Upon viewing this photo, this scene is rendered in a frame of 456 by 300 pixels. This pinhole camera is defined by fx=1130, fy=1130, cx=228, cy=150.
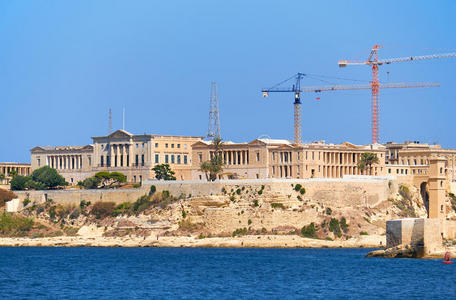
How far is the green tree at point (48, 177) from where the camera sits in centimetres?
14638

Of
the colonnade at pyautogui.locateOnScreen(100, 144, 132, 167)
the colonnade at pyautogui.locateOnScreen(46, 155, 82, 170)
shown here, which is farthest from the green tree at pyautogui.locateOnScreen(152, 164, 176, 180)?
the colonnade at pyautogui.locateOnScreen(46, 155, 82, 170)

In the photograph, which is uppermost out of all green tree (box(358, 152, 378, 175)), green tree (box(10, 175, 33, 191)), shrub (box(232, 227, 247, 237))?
green tree (box(358, 152, 378, 175))

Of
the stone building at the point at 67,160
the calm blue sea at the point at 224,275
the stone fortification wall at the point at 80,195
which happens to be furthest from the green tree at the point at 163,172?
the calm blue sea at the point at 224,275

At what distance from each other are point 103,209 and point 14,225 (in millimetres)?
10776

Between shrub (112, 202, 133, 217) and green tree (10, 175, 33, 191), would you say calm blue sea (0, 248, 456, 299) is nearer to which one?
shrub (112, 202, 133, 217)

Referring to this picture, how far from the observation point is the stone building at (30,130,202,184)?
144 metres

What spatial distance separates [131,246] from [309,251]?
21.1m

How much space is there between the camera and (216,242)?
11812cm

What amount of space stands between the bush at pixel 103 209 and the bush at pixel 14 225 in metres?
7.93

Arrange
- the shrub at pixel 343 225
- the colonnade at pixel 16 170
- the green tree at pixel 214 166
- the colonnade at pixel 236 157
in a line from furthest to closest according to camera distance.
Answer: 1. the colonnade at pixel 16 170
2. the colonnade at pixel 236 157
3. the green tree at pixel 214 166
4. the shrub at pixel 343 225

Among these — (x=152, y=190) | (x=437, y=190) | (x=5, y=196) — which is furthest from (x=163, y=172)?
(x=437, y=190)

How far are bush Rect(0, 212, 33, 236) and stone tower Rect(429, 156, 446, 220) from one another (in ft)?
153

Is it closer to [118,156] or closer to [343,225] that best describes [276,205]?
[343,225]

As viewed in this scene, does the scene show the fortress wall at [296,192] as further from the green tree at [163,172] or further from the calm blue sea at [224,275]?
the calm blue sea at [224,275]
